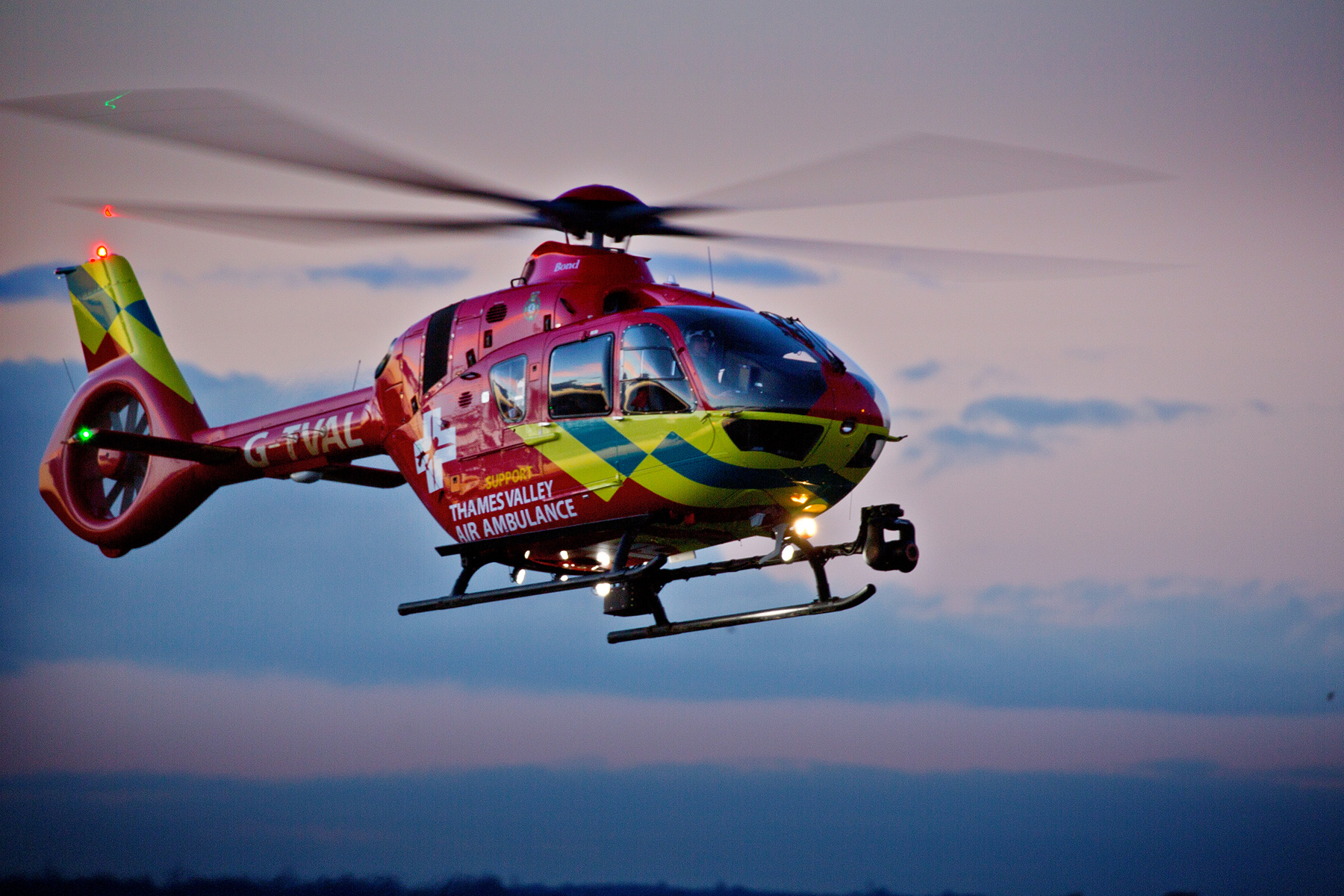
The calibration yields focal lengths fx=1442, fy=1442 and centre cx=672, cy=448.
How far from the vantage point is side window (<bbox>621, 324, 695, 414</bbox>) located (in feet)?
43.7

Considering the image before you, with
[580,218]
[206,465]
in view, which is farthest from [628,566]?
[206,465]

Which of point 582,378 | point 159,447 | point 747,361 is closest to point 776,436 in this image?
point 747,361

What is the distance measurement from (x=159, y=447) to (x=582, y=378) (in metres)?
7.05

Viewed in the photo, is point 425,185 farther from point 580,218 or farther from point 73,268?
point 73,268

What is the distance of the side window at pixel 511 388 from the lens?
577 inches

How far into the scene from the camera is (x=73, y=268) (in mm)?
22078

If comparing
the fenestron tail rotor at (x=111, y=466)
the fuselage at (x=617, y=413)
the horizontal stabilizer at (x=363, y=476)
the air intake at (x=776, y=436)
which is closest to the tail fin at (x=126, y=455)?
the fenestron tail rotor at (x=111, y=466)

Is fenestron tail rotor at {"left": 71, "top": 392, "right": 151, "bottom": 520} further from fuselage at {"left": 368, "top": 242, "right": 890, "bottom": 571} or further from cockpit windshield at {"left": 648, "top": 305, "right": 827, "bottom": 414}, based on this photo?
cockpit windshield at {"left": 648, "top": 305, "right": 827, "bottom": 414}

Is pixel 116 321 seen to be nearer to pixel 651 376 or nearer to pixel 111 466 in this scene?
pixel 111 466

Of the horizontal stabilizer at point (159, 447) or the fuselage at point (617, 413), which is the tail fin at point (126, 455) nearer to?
the horizontal stabilizer at point (159, 447)

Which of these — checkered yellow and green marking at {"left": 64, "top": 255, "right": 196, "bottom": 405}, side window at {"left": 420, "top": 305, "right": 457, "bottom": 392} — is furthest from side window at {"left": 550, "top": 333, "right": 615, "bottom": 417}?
checkered yellow and green marking at {"left": 64, "top": 255, "right": 196, "bottom": 405}

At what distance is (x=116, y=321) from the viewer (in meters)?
21.3

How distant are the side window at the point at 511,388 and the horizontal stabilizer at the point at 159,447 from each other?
5.24 metres

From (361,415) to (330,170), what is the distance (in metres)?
3.60
